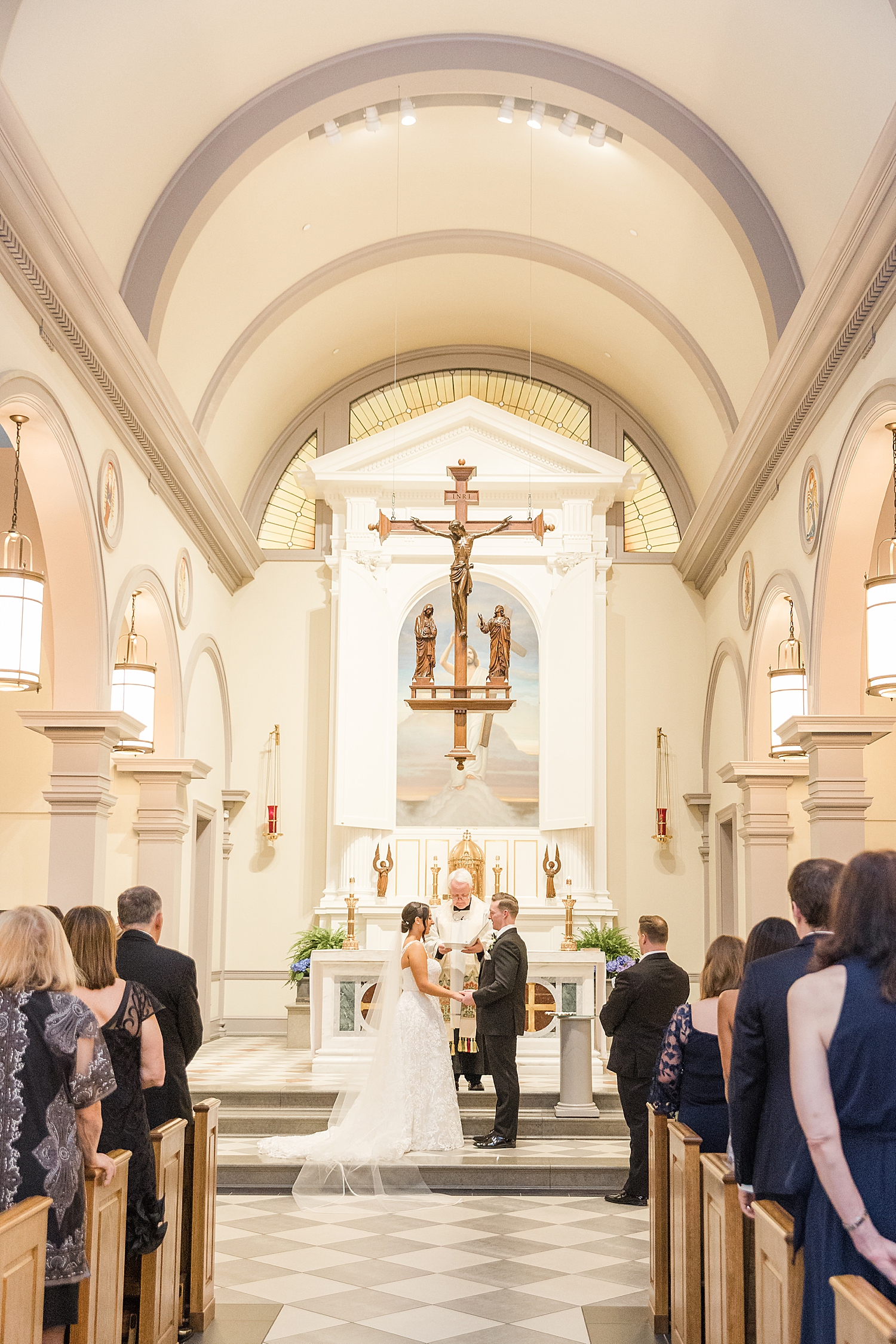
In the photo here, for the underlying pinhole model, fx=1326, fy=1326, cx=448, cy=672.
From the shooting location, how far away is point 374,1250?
611 cm

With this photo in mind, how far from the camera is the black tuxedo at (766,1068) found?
133 inches

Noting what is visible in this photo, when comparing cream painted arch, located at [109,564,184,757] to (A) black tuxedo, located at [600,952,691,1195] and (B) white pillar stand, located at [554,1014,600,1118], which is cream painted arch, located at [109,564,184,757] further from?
(A) black tuxedo, located at [600,952,691,1195]

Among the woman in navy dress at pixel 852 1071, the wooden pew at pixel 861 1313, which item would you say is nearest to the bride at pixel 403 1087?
the woman in navy dress at pixel 852 1071

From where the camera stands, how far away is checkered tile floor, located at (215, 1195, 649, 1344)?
498cm

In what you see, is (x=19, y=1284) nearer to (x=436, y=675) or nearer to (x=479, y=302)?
(x=436, y=675)

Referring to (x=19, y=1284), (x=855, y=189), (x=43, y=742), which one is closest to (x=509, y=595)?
(x=43, y=742)

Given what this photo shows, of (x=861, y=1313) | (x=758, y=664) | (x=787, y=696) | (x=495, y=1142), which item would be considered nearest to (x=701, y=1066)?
(x=861, y=1313)

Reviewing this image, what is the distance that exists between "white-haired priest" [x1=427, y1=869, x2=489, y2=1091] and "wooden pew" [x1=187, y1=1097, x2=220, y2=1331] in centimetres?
353

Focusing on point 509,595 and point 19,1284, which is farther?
point 509,595

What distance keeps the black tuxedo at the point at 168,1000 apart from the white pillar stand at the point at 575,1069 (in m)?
4.55

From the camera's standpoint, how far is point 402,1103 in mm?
8008

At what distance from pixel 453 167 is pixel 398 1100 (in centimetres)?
789

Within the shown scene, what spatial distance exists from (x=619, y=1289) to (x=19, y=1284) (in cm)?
318

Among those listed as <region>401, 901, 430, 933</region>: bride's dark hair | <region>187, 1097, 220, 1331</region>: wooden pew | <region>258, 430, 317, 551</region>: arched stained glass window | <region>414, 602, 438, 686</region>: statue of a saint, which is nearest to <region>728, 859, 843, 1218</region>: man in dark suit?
<region>187, 1097, 220, 1331</region>: wooden pew
